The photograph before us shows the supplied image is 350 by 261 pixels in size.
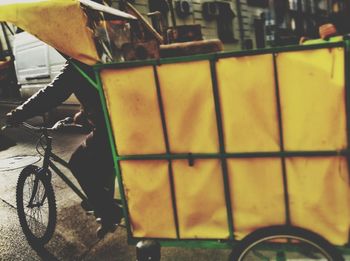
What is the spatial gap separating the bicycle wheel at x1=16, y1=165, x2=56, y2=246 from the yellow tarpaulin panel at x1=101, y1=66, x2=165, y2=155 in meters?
1.41

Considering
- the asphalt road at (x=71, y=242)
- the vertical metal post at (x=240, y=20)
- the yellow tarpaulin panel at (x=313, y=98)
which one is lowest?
the asphalt road at (x=71, y=242)

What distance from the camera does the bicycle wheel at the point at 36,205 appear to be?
134 inches

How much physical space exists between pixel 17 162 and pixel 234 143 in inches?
204

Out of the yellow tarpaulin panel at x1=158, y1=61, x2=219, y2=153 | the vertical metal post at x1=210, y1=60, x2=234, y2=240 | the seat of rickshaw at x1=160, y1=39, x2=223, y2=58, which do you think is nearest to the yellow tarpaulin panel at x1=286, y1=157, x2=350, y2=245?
the vertical metal post at x1=210, y1=60, x2=234, y2=240

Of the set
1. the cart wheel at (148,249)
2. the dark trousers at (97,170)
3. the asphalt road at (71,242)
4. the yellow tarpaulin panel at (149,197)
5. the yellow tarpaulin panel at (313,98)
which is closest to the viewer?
the yellow tarpaulin panel at (313,98)

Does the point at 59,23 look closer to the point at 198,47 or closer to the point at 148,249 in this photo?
the point at 198,47

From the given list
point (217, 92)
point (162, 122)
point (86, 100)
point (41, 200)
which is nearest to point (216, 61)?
point (217, 92)

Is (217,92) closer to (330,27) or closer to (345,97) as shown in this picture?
(345,97)

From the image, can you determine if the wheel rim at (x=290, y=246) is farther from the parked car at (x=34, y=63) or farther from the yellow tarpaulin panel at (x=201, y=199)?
the parked car at (x=34, y=63)

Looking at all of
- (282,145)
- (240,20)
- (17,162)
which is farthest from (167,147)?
(240,20)

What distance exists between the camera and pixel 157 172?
2.37 meters

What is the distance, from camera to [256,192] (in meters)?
2.20

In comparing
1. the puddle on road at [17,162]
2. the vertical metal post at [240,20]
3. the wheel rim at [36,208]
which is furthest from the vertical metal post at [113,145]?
the vertical metal post at [240,20]

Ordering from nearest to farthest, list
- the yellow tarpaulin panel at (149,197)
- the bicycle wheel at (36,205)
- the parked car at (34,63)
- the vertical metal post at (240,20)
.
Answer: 1. the yellow tarpaulin panel at (149,197)
2. the bicycle wheel at (36,205)
3. the parked car at (34,63)
4. the vertical metal post at (240,20)
